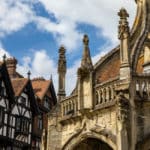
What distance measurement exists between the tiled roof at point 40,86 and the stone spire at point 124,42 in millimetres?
24836

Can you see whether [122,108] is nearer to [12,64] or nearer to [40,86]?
[12,64]

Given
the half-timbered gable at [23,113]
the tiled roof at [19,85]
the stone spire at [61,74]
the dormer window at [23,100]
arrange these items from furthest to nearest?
the dormer window at [23,100] < the tiled roof at [19,85] < the half-timbered gable at [23,113] < the stone spire at [61,74]

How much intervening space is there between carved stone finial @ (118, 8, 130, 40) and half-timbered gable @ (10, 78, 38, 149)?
1968 cm

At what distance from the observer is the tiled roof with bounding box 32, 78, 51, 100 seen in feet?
114

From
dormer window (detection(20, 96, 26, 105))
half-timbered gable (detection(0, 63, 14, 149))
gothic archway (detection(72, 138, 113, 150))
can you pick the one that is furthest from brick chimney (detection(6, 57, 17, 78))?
gothic archway (detection(72, 138, 113, 150))

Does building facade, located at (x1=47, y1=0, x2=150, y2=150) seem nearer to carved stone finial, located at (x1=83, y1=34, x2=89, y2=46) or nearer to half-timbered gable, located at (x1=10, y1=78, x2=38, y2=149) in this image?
carved stone finial, located at (x1=83, y1=34, x2=89, y2=46)

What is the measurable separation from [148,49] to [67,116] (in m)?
3.36

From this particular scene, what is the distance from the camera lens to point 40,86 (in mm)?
35875

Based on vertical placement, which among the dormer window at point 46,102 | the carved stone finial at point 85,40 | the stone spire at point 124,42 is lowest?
the stone spire at point 124,42

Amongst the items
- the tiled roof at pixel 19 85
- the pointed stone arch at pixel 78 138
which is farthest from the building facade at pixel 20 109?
the pointed stone arch at pixel 78 138

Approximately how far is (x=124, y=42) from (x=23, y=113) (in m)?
21.4

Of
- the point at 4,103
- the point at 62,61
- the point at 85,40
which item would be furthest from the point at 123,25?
the point at 4,103

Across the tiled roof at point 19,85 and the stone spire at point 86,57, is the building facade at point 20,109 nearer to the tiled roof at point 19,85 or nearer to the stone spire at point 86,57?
the tiled roof at point 19,85

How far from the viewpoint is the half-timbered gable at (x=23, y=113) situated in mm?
29050
